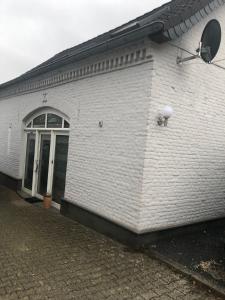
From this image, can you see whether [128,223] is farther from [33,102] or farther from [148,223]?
[33,102]

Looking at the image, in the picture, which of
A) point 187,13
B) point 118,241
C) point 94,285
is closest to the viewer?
point 94,285

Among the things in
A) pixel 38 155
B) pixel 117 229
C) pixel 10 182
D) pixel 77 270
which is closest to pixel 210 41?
pixel 117 229

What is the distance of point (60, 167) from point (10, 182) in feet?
11.9

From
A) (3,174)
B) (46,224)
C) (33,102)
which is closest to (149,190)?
(46,224)

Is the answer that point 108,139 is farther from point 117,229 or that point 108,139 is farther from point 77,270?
point 77,270

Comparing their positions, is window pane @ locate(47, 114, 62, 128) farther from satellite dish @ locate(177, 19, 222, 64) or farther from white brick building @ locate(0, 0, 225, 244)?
satellite dish @ locate(177, 19, 222, 64)

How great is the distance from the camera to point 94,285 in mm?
4711

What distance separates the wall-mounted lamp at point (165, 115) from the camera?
20.3ft

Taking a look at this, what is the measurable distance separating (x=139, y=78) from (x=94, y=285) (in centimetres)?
395

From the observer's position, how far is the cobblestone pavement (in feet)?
14.8

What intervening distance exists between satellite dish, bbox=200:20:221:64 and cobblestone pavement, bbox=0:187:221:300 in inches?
167

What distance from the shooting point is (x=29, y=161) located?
1116 cm

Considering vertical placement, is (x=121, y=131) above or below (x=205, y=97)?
below

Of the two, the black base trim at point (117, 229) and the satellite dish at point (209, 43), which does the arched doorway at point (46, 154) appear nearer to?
the black base trim at point (117, 229)
